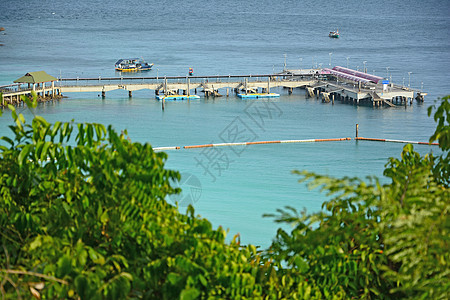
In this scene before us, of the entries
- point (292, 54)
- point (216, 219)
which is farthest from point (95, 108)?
point (292, 54)

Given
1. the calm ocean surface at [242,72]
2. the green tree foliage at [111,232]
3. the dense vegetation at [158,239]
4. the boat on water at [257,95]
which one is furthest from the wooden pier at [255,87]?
the dense vegetation at [158,239]

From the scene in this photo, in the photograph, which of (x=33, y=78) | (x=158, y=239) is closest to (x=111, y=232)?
(x=158, y=239)

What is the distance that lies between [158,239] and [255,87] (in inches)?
1746

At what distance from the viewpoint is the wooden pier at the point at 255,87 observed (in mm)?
45250

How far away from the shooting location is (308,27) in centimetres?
11494

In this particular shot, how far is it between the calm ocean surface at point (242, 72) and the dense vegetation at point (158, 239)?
12.5m

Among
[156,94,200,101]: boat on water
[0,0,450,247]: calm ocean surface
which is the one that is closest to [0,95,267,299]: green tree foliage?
[0,0,450,247]: calm ocean surface

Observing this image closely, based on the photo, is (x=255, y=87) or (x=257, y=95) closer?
(x=257, y=95)

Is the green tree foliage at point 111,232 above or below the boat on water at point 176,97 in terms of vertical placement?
above

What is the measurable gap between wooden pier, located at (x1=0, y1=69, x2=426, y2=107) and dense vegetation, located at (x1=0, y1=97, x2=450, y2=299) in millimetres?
38848

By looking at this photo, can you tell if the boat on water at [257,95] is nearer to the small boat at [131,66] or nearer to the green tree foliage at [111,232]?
the small boat at [131,66]

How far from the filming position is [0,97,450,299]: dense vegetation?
4461 mm

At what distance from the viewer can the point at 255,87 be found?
48812mm

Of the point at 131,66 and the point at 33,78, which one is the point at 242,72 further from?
the point at 33,78
